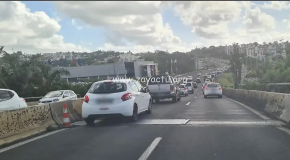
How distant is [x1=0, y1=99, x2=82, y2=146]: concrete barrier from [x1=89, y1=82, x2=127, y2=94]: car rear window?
4.60 feet

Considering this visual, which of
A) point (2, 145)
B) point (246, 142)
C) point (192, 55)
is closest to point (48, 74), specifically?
point (2, 145)

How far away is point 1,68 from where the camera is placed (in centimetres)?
3128

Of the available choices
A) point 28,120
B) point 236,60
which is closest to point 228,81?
point 236,60

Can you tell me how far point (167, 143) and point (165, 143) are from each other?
0.15 feet

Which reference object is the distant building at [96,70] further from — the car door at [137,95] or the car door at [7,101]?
the car door at [137,95]

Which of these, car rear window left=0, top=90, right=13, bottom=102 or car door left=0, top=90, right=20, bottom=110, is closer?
car door left=0, top=90, right=20, bottom=110

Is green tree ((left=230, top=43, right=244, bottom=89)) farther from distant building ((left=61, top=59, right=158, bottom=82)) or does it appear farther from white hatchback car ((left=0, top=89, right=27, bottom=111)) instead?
white hatchback car ((left=0, top=89, right=27, bottom=111))

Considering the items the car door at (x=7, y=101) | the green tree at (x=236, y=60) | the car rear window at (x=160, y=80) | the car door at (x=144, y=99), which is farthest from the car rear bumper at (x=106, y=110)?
the green tree at (x=236, y=60)

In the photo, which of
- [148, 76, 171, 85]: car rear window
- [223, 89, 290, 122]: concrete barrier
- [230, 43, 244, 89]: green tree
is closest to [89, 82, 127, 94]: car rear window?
[223, 89, 290, 122]: concrete barrier

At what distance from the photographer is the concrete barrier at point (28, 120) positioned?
30.8 feet

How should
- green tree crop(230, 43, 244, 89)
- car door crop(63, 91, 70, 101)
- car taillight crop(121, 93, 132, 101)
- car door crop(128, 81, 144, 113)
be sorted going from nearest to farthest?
car taillight crop(121, 93, 132, 101)
car door crop(128, 81, 144, 113)
car door crop(63, 91, 70, 101)
green tree crop(230, 43, 244, 89)

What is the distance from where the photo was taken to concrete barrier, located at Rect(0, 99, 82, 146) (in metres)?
9.40

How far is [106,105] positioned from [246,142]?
5309mm

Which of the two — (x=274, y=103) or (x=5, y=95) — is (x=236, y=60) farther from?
(x=5, y=95)
